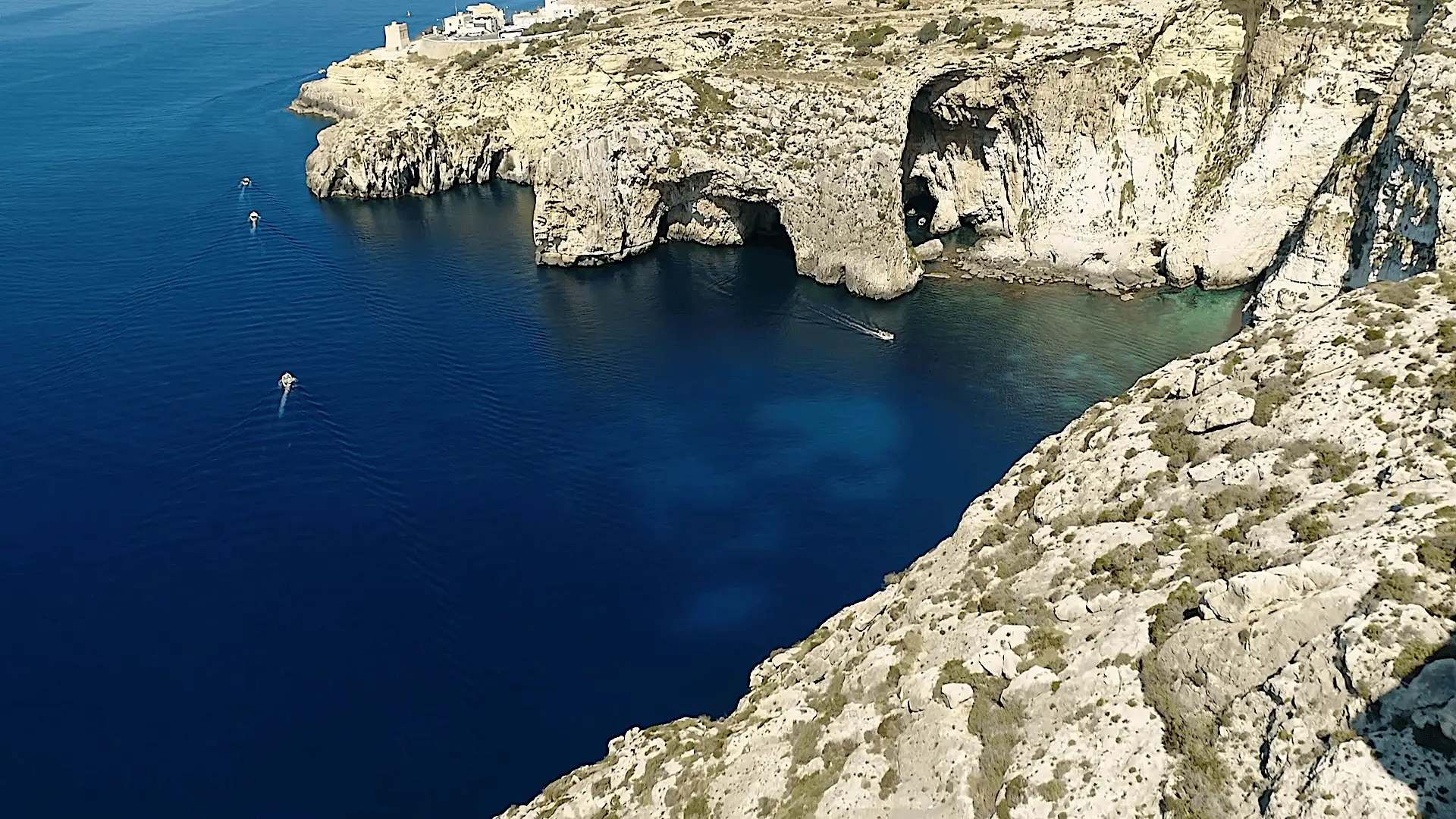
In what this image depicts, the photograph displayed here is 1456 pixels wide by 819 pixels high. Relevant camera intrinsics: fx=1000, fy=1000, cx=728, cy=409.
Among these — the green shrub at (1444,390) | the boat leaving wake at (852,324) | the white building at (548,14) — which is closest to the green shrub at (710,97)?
the boat leaving wake at (852,324)

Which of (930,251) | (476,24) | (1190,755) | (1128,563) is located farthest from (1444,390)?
(476,24)

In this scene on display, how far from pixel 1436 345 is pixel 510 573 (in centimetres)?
4158

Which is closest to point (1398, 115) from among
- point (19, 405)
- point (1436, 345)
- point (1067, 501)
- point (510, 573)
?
point (1436, 345)

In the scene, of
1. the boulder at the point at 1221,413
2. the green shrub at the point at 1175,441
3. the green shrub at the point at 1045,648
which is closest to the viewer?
the green shrub at the point at 1045,648

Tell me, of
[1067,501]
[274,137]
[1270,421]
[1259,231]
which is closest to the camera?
[1270,421]

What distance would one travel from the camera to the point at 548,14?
172m

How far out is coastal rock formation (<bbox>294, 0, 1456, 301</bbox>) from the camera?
235ft

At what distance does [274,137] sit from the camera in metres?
137

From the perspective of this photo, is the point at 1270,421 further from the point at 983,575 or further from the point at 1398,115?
the point at 1398,115

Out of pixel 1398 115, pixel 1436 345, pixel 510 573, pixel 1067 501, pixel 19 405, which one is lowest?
pixel 510 573

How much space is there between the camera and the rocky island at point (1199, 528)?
67.4 feet

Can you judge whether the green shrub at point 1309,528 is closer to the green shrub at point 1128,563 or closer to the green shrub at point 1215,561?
the green shrub at point 1215,561

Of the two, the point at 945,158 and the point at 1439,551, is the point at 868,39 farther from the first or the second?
the point at 1439,551

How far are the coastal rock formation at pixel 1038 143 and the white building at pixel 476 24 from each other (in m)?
70.4
